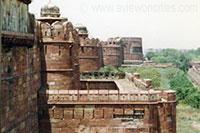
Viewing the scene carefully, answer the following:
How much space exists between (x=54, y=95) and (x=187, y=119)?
18.5m

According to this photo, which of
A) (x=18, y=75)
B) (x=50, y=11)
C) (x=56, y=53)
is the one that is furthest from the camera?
(x=50, y=11)

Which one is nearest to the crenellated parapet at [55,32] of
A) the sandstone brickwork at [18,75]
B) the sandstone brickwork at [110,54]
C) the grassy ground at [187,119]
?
the sandstone brickwork at [18,75]

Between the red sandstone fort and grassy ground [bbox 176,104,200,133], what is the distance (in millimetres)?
10872

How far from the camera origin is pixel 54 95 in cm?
1116

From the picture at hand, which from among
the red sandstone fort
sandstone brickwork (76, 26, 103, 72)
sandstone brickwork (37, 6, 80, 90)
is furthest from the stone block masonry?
sandstone brickwork (76, 26, 103, 72)

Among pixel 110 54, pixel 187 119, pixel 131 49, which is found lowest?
pixel 187 119

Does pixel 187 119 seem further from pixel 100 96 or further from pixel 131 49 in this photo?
pixel 131 49

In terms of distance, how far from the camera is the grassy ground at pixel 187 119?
901 inches

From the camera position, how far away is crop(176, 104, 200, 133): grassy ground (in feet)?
75.0

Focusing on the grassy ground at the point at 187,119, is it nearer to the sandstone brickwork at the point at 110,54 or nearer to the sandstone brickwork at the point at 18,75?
the sandstone brickwork at the point at 110,54

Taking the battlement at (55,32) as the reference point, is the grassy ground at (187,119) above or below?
below

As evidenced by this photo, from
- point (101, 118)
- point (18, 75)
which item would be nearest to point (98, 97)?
point (101, 118)

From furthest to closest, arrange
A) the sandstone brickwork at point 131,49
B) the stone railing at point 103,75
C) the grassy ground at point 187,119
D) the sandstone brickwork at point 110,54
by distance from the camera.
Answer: the sandstone brickwork at point 131,49, the sandstone brickwork at point 110,54, the grassy ground at point 187,119, the stone railing at point 103,75

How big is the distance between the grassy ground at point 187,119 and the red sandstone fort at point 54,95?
428 inches
